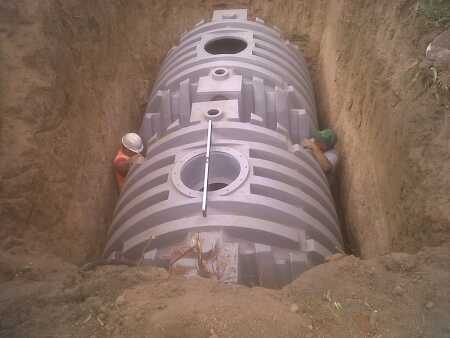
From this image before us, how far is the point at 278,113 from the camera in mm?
5035

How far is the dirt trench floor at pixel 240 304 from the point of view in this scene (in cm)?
229

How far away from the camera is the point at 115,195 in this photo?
530 centimetres

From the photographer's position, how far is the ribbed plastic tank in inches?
137

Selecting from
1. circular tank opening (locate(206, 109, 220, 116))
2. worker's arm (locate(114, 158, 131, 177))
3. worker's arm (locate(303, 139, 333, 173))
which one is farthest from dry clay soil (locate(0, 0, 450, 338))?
circular tank opening (locate(206, 109, 220, 116))

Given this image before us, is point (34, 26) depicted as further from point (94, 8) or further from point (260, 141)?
point (260, 141)

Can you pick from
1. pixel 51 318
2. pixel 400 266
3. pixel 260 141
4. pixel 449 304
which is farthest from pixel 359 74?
pixel 51 318

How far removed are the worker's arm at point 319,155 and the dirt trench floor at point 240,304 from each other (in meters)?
2.24

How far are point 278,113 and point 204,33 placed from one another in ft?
6.79

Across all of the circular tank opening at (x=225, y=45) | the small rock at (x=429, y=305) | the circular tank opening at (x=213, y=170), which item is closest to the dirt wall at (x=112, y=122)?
the small rock at (x=429, y=305)

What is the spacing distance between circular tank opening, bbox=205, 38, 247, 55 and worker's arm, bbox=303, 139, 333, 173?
1.95 m

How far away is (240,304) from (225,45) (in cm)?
470

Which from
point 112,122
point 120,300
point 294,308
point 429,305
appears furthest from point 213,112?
point 429,305

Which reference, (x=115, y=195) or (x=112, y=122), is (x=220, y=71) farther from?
(x=115, y=195)

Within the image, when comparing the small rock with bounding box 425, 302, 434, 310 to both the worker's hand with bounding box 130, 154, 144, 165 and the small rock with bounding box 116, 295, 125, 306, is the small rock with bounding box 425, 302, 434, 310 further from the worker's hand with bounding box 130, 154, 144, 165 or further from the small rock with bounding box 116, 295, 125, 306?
the worker's hand with bounding box 130, 154, 144, 165
